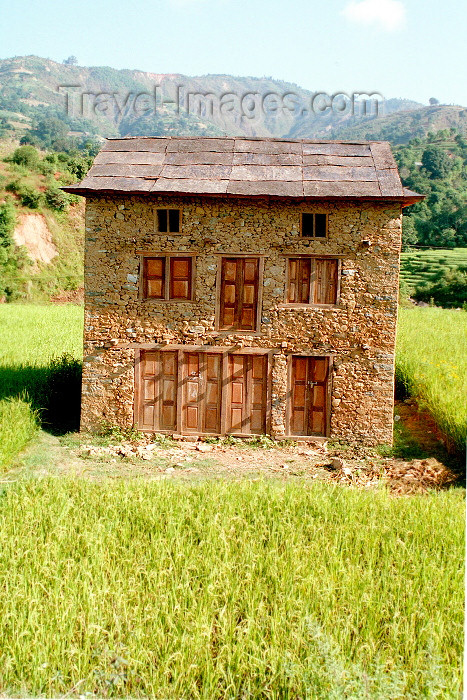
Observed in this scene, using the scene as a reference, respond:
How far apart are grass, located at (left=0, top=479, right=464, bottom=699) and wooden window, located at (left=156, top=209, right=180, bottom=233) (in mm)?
5975

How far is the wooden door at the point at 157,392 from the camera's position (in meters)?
11.7

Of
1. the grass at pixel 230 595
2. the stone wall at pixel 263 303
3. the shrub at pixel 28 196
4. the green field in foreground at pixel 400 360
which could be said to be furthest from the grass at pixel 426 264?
the shrub at pixel 28 196

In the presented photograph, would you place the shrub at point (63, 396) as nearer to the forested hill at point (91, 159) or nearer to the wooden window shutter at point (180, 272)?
the wooden window shutter at point (180, 272)

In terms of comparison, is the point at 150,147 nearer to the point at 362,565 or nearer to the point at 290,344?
the point at 290,344

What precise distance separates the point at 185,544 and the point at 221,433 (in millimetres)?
5334

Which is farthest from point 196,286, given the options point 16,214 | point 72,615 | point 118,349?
point 16,214

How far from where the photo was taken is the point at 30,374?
1392 centimetres

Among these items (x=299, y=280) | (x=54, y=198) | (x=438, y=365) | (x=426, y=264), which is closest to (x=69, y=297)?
(x=54, y=198)

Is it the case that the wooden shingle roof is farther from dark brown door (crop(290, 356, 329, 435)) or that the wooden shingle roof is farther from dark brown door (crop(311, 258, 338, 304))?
dark brown door (crop(290, 356, 329, 435))

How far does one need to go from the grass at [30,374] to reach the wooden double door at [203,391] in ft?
7.44

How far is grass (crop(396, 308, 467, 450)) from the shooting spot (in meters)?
10.9

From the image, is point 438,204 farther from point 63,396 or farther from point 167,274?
point 63,396

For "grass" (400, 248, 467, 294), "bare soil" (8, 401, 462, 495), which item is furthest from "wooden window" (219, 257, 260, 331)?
"grass" (400, 248, 467, 294)

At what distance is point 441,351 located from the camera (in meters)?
16.6
